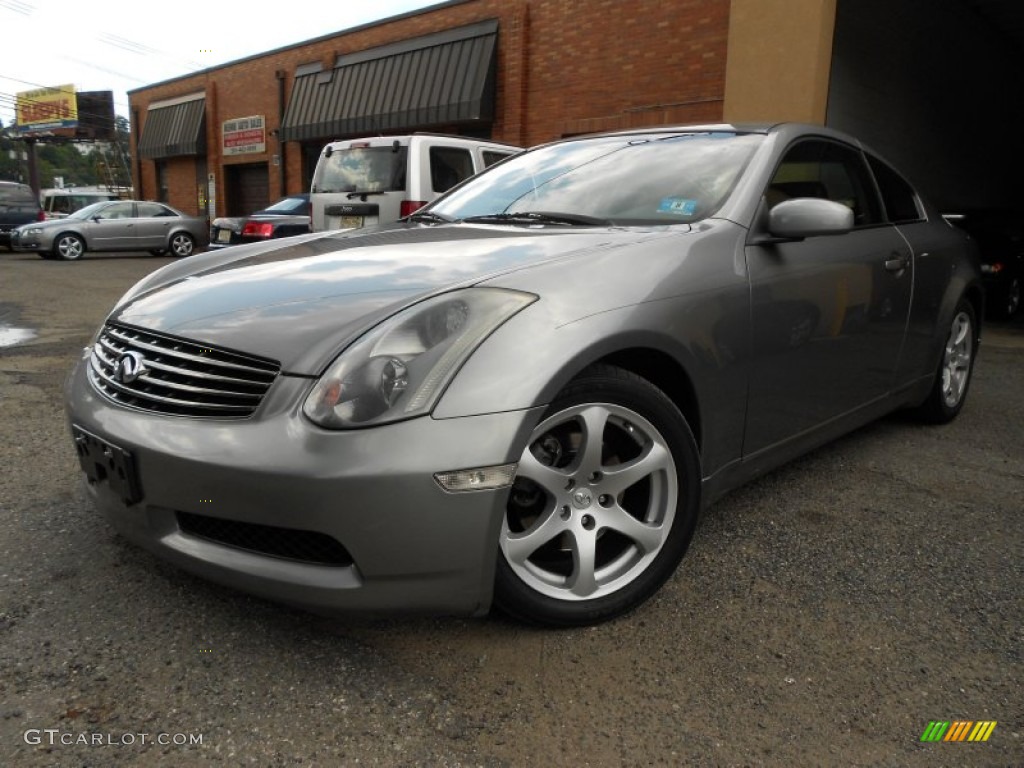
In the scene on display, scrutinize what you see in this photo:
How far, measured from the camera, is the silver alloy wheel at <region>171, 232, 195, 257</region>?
752 inches

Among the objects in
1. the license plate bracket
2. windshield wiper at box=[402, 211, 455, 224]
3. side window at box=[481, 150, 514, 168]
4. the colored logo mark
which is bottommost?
the colored logo mark

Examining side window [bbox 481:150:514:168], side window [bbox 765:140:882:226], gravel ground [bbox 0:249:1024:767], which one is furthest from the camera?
side window [bbox 481:150:514:168]

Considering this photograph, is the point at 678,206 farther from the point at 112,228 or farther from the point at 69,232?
the point at 112,228

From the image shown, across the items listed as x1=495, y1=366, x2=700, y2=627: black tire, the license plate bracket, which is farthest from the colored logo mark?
the license plate bracket

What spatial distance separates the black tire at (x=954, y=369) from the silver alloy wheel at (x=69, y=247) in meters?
18.6

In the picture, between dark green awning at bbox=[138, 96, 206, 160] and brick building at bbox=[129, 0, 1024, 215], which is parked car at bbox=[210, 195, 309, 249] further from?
dark green awning at bbox=[138, 96, 206, 160]

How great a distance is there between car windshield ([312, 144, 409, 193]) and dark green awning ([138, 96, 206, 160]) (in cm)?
1648

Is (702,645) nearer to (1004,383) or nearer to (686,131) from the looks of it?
(686,131)

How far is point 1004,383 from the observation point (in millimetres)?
5719

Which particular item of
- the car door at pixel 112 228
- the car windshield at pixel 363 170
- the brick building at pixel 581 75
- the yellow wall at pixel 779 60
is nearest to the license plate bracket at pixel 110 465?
the car windshield at pixel 363 170

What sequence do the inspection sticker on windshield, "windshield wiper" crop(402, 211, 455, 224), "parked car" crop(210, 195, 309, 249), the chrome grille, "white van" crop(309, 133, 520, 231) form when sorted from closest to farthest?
the chrome grille → the inspection sticker on windshield → "windshield wiper" crop(402, 211, 455, 224) → "white van" crop(309, 133, 520, 231) → "parked car" crop(210, 195, 309, 249)

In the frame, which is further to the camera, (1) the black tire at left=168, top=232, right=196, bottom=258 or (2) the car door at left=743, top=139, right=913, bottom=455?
(1) the black tire at left=168, top=232, right=196, bottom=258

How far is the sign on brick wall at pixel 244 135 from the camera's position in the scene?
20.7 m

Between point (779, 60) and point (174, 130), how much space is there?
814 inches
